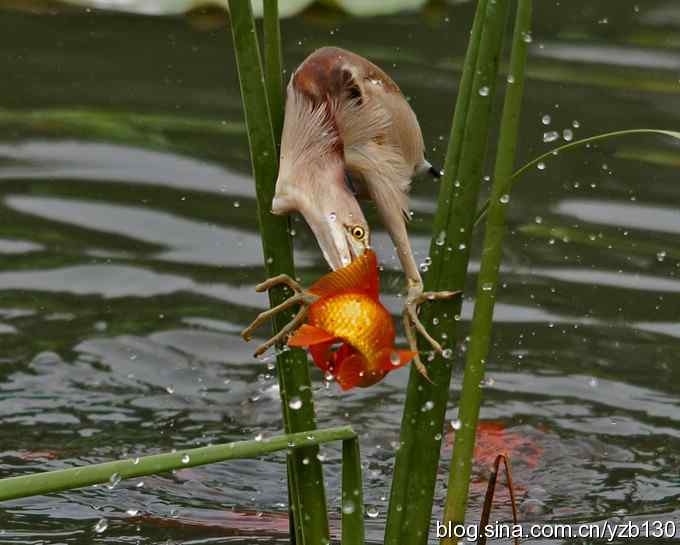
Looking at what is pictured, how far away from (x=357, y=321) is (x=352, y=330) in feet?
0.04

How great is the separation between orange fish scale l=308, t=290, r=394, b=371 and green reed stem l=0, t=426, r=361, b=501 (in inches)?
5.1

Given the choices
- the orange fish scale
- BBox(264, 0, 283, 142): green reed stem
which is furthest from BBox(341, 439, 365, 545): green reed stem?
BBox(264, 0, 283, 142): green reed stem

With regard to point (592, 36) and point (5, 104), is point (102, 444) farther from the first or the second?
point (592, 36)

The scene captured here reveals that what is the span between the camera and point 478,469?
2855 millimetres

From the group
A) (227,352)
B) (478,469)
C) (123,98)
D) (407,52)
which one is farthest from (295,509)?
(407,52)

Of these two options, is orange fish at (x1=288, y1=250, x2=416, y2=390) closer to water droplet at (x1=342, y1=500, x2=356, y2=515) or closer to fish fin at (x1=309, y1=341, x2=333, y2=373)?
fish fin at (x1=309, y1=341, x2=333, y2=373)

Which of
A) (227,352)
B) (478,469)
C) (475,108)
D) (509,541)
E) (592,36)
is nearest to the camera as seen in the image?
(475,108)

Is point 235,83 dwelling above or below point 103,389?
above

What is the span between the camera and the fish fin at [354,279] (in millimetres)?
1673

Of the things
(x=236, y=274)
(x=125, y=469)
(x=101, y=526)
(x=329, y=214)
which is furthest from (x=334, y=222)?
(x=236, y=274)

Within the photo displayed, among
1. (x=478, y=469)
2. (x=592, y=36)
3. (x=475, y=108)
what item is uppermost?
(x=475, y=108)

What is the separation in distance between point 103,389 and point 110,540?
0.88 meters

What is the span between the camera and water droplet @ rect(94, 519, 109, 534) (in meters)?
2.46

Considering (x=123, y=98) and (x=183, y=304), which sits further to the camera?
(x=123, y=98)
